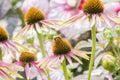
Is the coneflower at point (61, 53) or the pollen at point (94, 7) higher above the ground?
the pollen at point (94, 7)

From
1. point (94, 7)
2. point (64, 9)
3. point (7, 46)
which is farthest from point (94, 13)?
point (64, 9)

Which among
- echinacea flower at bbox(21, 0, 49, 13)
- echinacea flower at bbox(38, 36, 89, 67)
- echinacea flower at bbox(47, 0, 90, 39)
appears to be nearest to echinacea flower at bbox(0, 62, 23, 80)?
echinacea flower at bbox(38, 36, 89, 67)

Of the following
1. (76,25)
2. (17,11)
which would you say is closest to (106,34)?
(76,25)

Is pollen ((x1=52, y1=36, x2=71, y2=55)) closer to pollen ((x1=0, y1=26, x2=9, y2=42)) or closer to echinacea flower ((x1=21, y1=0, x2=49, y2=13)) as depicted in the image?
pollen ((x1=0, y1=26, x2=9, y2=42))

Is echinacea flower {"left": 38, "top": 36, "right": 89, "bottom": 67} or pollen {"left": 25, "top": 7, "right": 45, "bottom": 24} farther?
pollen {"left": 25, "top": 7, "right": 45, "bottom": 24}

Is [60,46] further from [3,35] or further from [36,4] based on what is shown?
[36,4]

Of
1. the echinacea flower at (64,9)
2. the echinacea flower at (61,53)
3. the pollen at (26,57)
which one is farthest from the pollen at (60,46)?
the echinacea flower at (64,9)

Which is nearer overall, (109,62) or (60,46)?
(60,46)

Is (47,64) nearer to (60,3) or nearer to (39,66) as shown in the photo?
(39,66)

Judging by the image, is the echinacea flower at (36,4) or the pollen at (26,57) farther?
the echinacea flower at (36,4)

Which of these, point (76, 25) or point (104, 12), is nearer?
point (104, 12)

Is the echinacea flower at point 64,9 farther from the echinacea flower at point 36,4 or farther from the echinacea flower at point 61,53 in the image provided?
the echinacea flower at point 61,53
